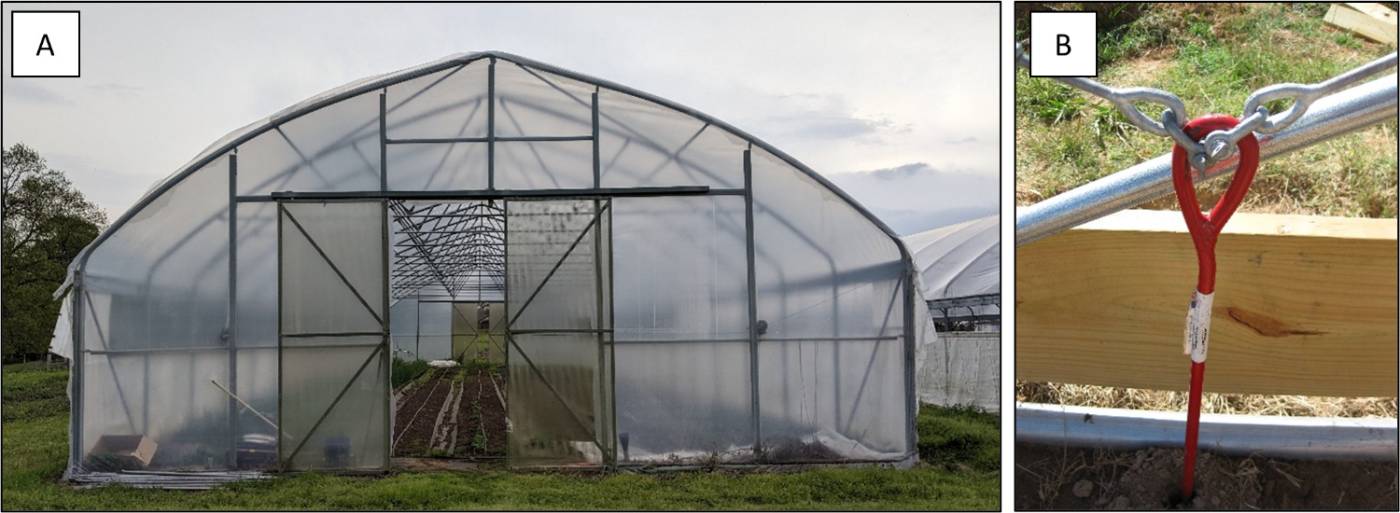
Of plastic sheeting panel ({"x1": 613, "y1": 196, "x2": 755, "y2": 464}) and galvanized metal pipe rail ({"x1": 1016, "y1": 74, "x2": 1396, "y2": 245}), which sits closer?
galvanized metal pipe rail ({"x1": 1016, "y1": 74, "x2": 1396, "y2": 245})

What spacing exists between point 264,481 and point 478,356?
17.7 metres

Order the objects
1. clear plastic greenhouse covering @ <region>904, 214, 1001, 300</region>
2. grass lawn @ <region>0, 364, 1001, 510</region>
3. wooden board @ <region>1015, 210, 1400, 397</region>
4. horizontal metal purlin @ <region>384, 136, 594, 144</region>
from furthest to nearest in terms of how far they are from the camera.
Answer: clear plastic greenhouse covering @ <region>904, 214, 1001, 300</region> → horizontal metal purlin @ <region>384, 136, 594, 144</region> → grass lawn @ <region>0, 364, 1001, 510</region> → wooden board @ <region>1015, 210, 1400, 397</region>

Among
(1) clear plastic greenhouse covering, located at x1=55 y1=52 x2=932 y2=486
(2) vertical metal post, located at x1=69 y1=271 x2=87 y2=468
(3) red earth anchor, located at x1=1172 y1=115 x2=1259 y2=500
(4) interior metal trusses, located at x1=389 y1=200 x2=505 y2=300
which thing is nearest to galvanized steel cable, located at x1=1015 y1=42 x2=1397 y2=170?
(3) red earth anchor, located at x1=1172 y1=115 x2=1259 y2=500

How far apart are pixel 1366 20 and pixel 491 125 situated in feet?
19.5

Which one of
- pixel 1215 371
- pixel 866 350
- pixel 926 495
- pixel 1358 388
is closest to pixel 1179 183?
pixel 1215 371

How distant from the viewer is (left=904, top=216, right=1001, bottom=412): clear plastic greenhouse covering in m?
11.0

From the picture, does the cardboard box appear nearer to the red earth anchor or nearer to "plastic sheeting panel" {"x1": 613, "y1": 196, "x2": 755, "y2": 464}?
"plastic sheeting panel" {"x1": 613, "y1": 196, "x2": 755, "y2": 464}

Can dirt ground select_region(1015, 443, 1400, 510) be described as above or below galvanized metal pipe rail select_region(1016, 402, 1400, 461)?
below

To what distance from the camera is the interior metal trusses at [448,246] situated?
33.9 feet

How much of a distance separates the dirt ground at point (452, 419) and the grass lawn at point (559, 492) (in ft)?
4.65

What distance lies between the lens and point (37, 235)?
19781mm

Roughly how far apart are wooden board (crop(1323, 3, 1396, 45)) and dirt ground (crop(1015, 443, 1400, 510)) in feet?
4.02

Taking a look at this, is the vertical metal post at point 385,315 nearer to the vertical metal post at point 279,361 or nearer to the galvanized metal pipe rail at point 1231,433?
the vertical metal post at point 279,361

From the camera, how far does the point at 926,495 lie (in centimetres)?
712
